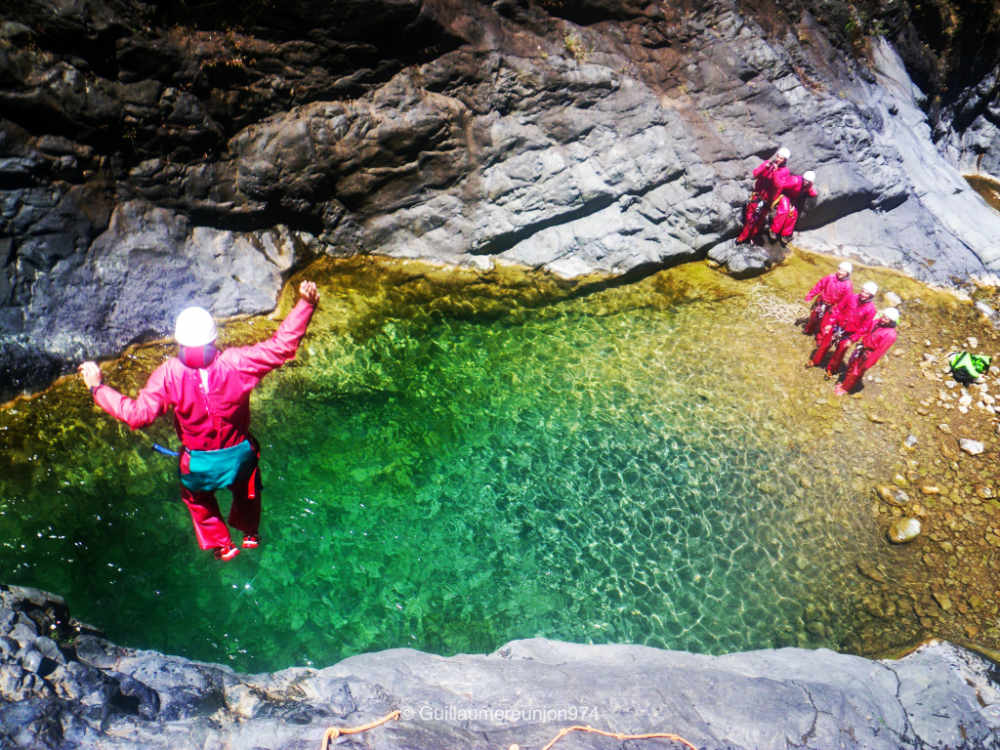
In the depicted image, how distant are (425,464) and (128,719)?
3.83m

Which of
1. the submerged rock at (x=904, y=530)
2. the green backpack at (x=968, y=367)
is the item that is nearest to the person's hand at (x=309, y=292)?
the submerged rock at (x=904, y=530)

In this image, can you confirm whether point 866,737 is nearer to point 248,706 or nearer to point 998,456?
point 248,706

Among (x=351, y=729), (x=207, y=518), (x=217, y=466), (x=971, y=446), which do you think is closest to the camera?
(x=351, y=729)

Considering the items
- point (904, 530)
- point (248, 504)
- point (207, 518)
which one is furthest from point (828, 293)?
point (207, 518)

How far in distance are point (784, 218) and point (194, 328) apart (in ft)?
31.8

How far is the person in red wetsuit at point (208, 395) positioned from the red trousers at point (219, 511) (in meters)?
0.01

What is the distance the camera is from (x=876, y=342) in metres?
8.35

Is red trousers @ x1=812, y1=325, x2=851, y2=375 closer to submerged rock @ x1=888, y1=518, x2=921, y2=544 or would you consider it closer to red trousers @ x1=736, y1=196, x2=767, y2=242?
red trousers @ x1=736, y1=196, x2=767, y2=242

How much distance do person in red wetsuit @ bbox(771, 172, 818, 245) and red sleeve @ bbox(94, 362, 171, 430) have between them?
9719 millimetres

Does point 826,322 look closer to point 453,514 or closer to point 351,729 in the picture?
point 453,514

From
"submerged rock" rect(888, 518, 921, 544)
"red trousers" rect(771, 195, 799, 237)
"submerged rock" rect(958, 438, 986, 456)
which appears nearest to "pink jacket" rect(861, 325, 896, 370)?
"submerged rock" rect(958, 438, 986, 456)

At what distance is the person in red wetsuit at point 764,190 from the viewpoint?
10.3 m

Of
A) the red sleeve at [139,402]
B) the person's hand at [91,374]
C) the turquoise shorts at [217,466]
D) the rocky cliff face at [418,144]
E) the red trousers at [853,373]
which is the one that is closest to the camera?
the person's hand at [91,374]

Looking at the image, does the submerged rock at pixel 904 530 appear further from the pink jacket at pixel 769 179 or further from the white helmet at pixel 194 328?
the white helmet at pixel 194 328
